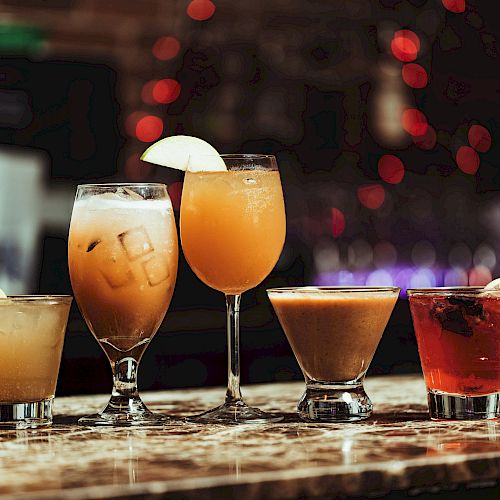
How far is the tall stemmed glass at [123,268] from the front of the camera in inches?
52.4

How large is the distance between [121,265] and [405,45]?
2130 mm

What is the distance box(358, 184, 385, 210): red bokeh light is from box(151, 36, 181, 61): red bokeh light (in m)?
0.73

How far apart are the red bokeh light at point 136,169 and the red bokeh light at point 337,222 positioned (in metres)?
0.60

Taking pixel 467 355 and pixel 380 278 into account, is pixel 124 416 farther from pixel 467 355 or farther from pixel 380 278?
pixel 380 278

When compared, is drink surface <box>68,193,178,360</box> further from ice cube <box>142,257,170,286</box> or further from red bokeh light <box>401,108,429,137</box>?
red bokeh light <box>401,108,429,137</box>

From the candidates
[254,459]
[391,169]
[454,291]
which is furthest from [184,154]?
[391,169]

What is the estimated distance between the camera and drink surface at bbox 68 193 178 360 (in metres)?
1.33

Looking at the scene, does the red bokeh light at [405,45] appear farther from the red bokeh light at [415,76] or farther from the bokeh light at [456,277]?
the bokeh light at [456,277]

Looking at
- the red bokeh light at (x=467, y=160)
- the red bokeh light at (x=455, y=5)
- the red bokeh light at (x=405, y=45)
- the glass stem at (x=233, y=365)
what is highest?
the red bokeh light at (x=455, y=5)

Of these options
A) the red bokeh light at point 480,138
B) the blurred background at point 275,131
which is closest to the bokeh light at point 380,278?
the blurred background at point 275,131

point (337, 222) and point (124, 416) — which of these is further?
point (337, 222)

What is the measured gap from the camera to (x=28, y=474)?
0.93 m

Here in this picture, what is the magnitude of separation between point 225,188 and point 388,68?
1915 mm

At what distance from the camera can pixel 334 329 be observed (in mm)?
1323
